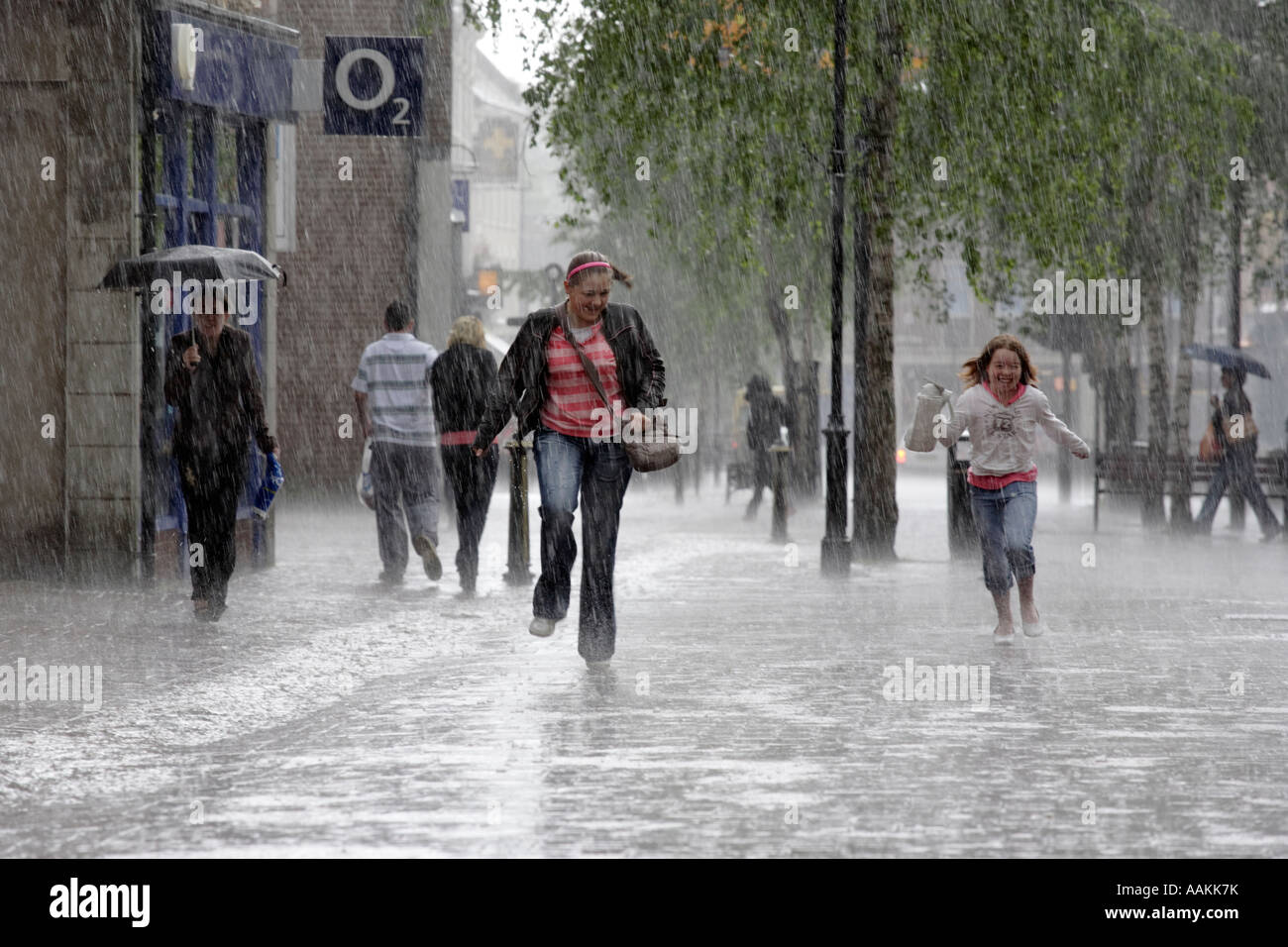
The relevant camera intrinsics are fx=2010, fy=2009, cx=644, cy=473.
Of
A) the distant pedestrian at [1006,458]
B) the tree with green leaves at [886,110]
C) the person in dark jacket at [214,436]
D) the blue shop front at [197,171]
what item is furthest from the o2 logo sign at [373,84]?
the distant pedestrian at [1006,458]

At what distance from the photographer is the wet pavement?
6.05m

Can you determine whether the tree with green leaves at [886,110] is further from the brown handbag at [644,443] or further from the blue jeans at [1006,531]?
the brown handbag at [644,443]

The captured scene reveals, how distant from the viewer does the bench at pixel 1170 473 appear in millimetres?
22797

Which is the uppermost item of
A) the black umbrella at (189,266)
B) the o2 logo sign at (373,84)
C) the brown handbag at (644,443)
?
the o2 logo sign at (373,84)

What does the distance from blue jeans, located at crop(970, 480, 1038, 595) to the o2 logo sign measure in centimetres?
631

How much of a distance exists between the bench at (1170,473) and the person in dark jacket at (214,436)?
14155 mm

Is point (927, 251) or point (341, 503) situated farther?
point (341, 503)

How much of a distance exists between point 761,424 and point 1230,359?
6.09 metres

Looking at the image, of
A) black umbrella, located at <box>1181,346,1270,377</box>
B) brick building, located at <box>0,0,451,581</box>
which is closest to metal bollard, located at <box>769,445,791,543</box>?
black umbrella, located at <box>1181,346,1270,377</box>

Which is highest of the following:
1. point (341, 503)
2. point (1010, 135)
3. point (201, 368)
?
point (1010, 135)

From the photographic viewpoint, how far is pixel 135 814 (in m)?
6.31
